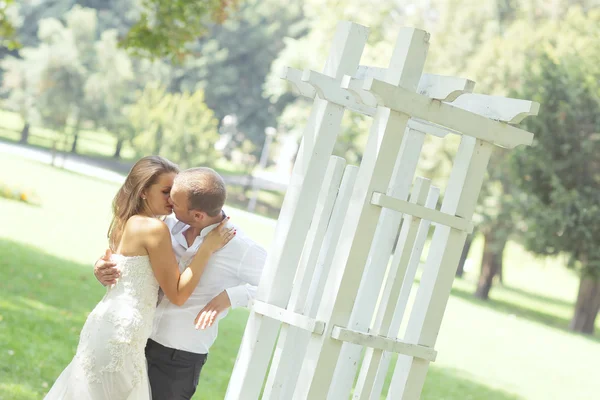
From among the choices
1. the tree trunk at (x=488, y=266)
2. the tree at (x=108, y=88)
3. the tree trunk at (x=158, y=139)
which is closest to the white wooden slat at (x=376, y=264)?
the tree trunk at (x=488, y=266)

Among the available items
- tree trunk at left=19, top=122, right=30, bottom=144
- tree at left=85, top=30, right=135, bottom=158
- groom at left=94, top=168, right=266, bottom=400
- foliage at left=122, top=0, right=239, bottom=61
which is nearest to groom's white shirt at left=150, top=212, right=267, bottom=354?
groom at left=94, top=168, right=266, bottom=400

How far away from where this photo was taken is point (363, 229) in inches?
116

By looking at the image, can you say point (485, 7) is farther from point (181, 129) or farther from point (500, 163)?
point (181, 129)

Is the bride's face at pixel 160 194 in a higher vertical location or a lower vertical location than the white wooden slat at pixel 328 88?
lower

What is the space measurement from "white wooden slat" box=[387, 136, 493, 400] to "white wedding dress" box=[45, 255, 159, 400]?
1.04m

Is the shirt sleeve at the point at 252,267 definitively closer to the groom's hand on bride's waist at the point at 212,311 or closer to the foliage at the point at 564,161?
the groom's hand on bride's waist at the point at 212,311

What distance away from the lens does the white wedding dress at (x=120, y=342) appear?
3338mm

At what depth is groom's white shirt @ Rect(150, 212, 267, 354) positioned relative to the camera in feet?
11.5

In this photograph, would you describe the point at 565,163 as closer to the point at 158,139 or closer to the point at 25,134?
the point at 158,139

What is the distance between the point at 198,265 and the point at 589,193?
21.2 metres

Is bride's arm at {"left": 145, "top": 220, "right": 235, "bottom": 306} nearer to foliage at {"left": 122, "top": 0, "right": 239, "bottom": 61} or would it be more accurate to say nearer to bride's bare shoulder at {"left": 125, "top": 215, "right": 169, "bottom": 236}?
bride's bare shoulder at {"left": 125, "top": 215, "right": 169, "bottom": 236}

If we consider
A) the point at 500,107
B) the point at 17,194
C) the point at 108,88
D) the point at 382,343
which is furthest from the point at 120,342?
the point at 108,88

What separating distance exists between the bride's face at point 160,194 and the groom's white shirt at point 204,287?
0.64ft

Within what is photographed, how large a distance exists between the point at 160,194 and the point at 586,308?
80.8 ft
